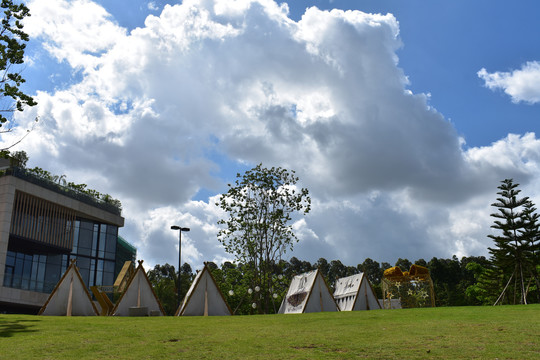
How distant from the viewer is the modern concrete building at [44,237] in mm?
45969

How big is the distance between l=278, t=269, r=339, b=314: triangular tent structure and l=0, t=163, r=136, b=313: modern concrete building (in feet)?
93.4

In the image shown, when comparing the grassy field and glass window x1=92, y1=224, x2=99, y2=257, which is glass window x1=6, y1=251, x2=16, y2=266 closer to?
glass window x1=92, y1=224, x2=99, y2=257

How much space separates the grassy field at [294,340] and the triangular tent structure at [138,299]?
1031 cm

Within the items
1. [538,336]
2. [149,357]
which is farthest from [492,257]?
[149,357]

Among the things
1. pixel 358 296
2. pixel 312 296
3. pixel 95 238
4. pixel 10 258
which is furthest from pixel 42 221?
pixel 358 296

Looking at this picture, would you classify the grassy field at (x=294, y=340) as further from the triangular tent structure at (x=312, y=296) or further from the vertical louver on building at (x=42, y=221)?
the vertical louver on building at (x=42, y=221)

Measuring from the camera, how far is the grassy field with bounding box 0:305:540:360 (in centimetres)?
1015

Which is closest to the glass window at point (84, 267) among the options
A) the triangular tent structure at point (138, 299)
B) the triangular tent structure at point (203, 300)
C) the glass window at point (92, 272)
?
the glass window at point (92, 272)

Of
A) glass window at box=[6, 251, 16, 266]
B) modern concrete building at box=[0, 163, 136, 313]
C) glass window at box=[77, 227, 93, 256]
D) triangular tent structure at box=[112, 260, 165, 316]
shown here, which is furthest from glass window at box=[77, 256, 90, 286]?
triangular tent structure at box=[112, 260, 165, 316]

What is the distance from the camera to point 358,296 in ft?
113

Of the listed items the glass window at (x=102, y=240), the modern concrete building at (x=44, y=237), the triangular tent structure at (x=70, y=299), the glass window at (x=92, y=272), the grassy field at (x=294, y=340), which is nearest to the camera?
the grassy field at (x=294, y=340)

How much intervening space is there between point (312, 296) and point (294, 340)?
62.1 feet

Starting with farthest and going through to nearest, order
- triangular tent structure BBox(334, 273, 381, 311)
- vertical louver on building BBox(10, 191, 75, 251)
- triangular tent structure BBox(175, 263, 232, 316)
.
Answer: vertical louver on building BBox(10, 191, 75, 251), triangular tent structure BBox(334, 273, 381, 311), triangular tent structure BBox(175, 263, 232, 316)

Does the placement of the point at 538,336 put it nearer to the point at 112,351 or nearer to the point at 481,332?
the point at 481,332
